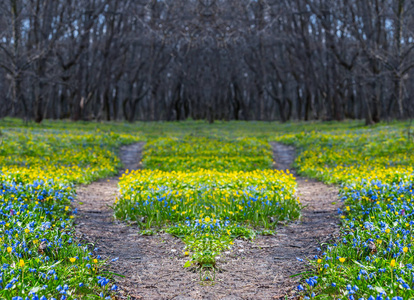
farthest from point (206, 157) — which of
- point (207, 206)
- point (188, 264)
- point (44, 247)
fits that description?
point (44, 247)

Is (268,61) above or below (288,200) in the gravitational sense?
above

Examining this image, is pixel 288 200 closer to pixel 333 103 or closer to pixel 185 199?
pixel 185 199

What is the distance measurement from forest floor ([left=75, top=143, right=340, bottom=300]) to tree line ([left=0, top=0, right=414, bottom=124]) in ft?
27.8

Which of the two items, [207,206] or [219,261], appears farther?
[207,206]

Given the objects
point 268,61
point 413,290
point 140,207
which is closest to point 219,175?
point 140,207

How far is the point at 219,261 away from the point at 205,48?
26.9 metres

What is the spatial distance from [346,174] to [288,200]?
11.9ft

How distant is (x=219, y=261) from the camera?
526 cm

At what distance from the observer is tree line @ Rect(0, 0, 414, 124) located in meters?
22.7

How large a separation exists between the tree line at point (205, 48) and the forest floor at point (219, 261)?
8.48m

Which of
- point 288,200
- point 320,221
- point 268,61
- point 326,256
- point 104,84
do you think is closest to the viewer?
point 326,256

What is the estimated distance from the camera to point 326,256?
4723 mm

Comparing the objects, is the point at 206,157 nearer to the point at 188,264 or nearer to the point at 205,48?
the point at 188,264

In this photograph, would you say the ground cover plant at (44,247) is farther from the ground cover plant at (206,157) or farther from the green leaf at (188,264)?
the ground cover plant at (206,157)
